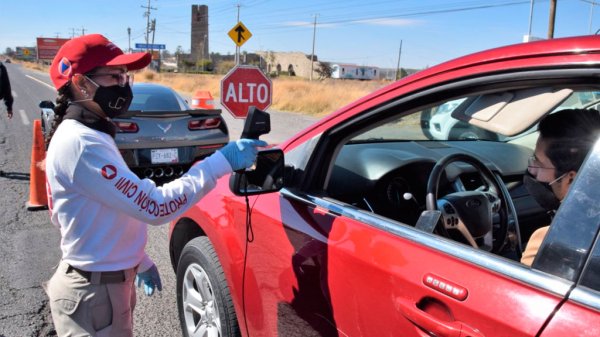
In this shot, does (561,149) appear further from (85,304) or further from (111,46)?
(85,304)

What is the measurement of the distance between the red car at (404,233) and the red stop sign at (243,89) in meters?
4.40

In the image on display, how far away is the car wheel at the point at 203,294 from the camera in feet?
7.91

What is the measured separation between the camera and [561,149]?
Result: 1.65 meters

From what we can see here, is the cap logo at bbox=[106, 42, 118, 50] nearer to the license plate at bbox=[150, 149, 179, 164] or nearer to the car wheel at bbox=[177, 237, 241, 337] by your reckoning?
the car wheel at bbox=[177, 237, 241, 337]

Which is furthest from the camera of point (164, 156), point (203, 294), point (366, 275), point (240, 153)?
point (164, 156)

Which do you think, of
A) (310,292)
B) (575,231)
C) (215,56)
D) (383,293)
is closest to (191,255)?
(310,292)

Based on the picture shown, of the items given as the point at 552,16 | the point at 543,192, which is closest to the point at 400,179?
the point at 543,192

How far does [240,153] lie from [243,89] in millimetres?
5515

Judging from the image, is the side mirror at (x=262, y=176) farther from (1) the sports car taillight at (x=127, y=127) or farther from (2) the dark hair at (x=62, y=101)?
(1) the sports car taillight at (x=127, y=127)

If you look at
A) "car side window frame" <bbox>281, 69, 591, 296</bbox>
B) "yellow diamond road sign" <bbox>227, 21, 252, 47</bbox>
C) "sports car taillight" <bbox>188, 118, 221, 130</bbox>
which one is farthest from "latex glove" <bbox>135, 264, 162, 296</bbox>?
"yellow diamond road sign" <bbox>227, 21, 252, 47</bbox>

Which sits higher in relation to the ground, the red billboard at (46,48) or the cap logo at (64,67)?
the red billboard at (46,48)

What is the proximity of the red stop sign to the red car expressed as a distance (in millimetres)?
4397

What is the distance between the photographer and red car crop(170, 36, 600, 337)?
121 centimetres

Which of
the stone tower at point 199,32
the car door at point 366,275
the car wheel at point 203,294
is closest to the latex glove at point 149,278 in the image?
the car wheel at point 203,294
